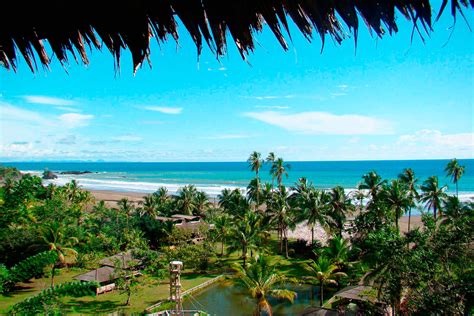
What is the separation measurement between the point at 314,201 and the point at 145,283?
15082mm

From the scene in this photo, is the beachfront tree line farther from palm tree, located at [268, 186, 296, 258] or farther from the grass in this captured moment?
the grass

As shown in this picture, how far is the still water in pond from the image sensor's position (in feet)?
65.4

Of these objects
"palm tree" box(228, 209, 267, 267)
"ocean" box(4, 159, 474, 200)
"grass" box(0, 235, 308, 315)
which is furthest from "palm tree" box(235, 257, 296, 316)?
"ocean" box(4, 159, 474, 200)

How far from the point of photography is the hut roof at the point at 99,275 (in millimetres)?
21062

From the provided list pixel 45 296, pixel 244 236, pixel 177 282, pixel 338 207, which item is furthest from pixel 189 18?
pixel 338 207

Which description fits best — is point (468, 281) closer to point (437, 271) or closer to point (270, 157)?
point (437, 271)

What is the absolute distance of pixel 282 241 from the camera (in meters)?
33.3

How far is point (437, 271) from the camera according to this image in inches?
516

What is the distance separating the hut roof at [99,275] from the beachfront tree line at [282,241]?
192 centimetres

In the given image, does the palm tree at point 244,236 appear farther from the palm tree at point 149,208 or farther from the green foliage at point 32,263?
the green foliage at point 32,263

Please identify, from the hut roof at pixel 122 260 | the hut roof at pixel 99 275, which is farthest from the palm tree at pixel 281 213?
the hut roof at pixel 99 275

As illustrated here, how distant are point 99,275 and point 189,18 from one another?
22.7 m

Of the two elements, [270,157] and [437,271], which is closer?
[437,271]

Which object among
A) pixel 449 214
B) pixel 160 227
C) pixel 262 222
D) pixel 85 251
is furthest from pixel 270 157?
pixel 85 251
